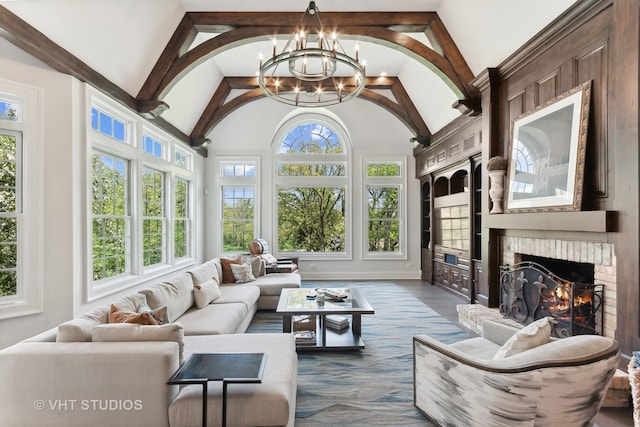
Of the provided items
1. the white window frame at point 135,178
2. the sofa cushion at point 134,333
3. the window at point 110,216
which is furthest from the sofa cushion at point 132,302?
the window at point 110,216

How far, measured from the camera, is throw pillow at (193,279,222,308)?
145 inches

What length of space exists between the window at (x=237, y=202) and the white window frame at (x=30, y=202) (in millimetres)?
4271

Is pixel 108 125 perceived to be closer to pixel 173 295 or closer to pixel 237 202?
pixel 173 295

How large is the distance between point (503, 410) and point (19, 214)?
4.24m

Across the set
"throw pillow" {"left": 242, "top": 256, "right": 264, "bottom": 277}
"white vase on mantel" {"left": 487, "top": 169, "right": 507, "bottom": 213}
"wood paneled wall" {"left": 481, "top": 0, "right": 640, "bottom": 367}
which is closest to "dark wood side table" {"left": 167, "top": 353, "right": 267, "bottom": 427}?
"wood paneled wall" {"left": 481, "top": 0, "right": 640, "bottom": 367}

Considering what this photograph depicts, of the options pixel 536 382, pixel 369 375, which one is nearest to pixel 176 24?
pixel 369 375

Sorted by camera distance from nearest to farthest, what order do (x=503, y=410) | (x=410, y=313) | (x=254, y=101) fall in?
1. (x=503, y=410)
2. (x=410, y=313)
3. (x=254, y=101)

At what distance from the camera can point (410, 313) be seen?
15.6ft

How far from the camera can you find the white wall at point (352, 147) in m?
7.42

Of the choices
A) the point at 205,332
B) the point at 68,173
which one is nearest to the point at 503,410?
the point at 205,332

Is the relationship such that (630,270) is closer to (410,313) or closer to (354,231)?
(410,313)

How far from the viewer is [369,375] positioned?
9.45 ft

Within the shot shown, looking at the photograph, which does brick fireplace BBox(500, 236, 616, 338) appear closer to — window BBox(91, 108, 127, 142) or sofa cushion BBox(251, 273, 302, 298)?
sofa cushion BBox(251, 273, 302, 298)

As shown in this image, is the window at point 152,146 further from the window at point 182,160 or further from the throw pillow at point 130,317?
the throw pillow at point 130,317
